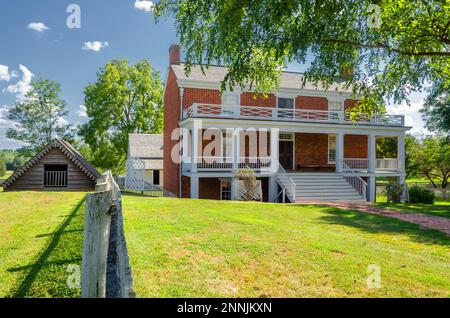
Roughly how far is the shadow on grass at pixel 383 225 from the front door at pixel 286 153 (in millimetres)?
10784

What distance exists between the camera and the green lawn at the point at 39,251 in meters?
4.70

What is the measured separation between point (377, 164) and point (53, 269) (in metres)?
23.2

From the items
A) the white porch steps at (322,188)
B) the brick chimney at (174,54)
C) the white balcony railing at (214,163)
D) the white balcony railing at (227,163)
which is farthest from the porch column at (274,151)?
the brick chimney at (174,54)

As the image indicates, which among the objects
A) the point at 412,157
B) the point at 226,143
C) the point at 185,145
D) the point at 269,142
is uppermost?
the point at 269,142

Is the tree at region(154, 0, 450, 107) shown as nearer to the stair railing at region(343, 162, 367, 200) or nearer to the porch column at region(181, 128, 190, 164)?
the stair railing at region(343, 162, 367, 200)

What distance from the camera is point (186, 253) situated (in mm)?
5871

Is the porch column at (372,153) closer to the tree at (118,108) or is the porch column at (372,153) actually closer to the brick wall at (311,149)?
the brick wall at (311,149)

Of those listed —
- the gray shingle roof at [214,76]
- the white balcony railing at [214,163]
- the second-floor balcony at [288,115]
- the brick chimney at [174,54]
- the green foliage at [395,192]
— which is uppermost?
the brick chimney at [174,54]

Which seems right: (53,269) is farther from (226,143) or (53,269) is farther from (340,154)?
(340,154)

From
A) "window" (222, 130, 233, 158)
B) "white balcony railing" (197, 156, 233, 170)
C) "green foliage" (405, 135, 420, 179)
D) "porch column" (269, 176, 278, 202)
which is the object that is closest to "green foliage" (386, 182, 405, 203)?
"porch column" (269, 176, 278, 202)

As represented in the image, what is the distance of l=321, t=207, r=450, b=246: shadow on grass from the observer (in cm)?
941

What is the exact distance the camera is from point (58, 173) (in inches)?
857

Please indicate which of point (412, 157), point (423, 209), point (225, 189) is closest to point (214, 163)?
point (225, 189)

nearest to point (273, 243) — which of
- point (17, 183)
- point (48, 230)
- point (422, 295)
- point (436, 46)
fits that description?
point (422, 295)
